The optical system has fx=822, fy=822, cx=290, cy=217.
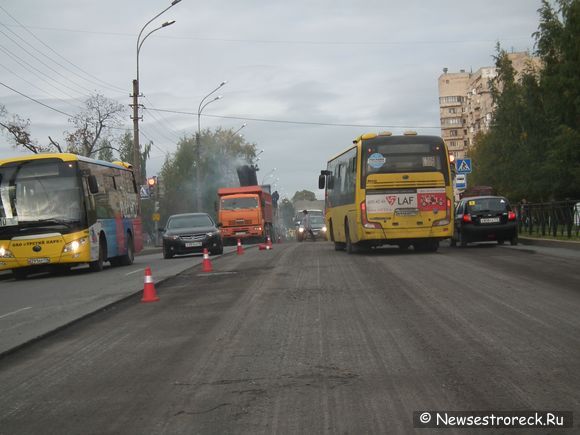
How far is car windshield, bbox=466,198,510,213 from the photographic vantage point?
25.8 meters

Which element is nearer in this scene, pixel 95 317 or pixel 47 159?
pixel 95 317

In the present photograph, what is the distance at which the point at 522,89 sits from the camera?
4731 cm

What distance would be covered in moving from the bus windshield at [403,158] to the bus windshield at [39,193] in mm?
7809

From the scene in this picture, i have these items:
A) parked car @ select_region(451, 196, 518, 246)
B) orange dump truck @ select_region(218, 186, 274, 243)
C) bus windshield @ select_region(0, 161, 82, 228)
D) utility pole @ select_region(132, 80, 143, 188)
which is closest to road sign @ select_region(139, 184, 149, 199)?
orange dump truck @ select_region(218, 186, 274, 243)

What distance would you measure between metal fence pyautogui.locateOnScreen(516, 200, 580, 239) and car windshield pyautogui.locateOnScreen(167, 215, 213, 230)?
11478mm

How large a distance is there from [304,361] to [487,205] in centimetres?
→ 1975

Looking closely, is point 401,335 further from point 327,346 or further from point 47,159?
point 47,159

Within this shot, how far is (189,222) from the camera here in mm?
29641

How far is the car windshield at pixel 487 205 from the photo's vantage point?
25.8m

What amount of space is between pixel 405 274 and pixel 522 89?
1371 inches

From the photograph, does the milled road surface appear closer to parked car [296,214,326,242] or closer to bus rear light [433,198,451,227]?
bus rear light [433,198,451,227]

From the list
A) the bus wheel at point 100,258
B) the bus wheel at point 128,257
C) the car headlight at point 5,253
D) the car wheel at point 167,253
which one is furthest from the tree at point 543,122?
the car headlight at point 5,253

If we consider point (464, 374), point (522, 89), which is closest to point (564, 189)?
point (522, 89)

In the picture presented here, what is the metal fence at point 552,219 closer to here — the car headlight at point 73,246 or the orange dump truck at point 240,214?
the car headlight at point 73,246
